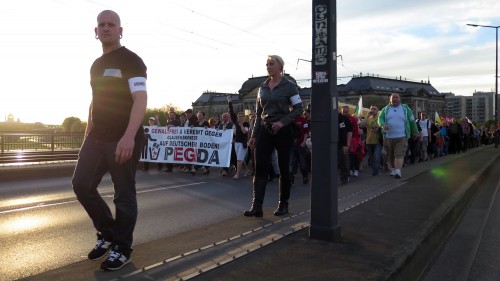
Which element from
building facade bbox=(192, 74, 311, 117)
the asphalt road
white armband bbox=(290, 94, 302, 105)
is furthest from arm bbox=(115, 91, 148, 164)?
building facade bbox=(192, 74, 311, 117)

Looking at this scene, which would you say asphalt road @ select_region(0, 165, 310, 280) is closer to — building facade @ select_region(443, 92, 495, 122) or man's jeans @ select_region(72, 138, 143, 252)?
man's jeans @ select_region(72, 138, 143, 252)

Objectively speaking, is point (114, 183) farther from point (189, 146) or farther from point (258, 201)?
point (189, 146)

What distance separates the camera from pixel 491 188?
1038 centimetres

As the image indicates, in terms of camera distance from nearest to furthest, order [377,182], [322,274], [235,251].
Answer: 1. [322,274]
2. [235,251]
3. [377,182]

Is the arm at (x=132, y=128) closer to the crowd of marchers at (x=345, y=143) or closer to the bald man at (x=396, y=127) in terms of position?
the crowd of marchers at (x=345, y=143)

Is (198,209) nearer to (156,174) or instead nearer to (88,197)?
(88,197)

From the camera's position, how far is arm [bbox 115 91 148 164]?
11.0 feet

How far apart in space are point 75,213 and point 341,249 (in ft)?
14.4

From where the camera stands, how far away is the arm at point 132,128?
131 inches

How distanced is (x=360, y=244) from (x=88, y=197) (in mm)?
2319

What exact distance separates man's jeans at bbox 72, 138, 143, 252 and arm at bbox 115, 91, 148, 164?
0.54 ft

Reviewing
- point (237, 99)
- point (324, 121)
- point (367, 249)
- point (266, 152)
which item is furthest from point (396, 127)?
point (237, 99)

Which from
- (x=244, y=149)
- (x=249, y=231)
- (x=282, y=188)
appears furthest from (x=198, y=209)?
(x=244, y=149)

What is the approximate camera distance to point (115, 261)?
3.39 m
